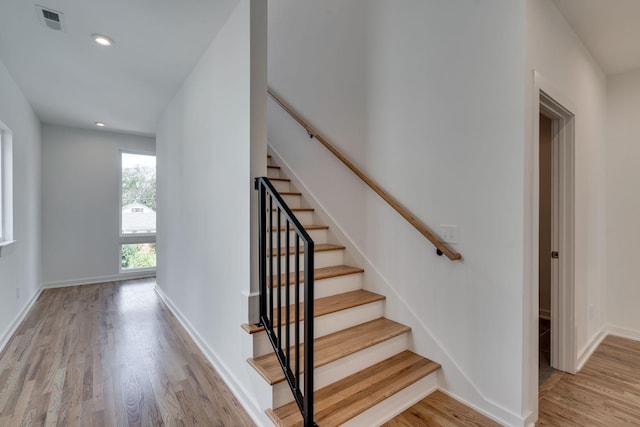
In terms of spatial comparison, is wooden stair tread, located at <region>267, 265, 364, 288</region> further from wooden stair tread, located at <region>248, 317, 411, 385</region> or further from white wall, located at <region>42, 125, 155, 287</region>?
white wall, located at <region>42, 125, 155, 287</region>

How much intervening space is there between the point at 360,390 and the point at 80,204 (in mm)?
5507

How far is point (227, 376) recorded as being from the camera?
2.11m

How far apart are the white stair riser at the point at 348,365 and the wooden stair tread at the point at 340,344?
0.04m

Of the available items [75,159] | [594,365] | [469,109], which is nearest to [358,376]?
[469,109]

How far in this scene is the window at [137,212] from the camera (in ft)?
17.9

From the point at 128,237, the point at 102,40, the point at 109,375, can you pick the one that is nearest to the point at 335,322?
the point at 109,375

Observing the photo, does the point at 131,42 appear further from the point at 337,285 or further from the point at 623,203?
the point at 623,203

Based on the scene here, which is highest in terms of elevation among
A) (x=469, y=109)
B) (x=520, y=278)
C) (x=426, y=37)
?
(x=426, y=37)

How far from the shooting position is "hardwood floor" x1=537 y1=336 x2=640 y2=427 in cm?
176

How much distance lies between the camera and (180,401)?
1935mm

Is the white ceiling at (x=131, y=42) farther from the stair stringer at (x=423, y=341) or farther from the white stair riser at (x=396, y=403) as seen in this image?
the white stair riser at (x=396, y=403)

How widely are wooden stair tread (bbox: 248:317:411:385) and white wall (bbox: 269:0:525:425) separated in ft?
0.52

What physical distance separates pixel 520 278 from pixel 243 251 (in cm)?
159

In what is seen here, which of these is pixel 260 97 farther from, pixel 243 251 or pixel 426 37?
pixel 426 37
